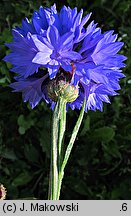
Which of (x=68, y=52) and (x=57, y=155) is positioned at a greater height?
(x=68, y=52)

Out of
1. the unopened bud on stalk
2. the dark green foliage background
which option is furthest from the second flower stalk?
the dark green foliage background

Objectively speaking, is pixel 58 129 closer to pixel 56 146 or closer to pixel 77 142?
pixel 56 146

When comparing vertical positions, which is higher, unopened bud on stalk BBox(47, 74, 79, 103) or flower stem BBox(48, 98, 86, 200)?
unopened bud on stalk BBox(47, 74, 79, 103)

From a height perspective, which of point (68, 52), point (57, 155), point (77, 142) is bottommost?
point (77, 142)

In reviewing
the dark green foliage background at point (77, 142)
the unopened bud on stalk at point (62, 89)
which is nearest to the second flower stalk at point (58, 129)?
the unopened bud on stalk at point (62, 89)

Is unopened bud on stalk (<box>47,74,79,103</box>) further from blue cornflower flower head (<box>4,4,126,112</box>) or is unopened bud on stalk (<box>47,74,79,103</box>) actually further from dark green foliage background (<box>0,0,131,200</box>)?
dark green foliage background (<box>0,0,131,200</box>)

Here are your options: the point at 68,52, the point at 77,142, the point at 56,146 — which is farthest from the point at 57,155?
the point at 77,142

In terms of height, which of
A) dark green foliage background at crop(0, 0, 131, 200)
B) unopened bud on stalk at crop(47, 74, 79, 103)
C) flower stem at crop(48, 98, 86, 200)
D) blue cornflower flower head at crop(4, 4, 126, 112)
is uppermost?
blue cornflower flower head at crop(4, 4, 126, 112)
